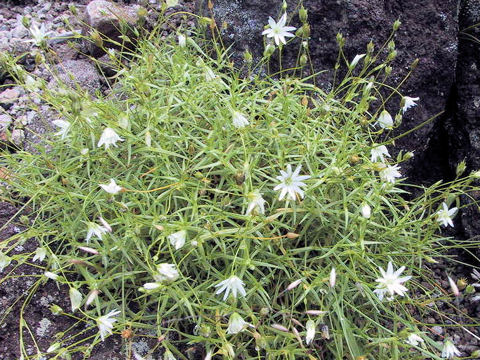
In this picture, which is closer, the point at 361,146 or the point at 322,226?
the point at 322,226

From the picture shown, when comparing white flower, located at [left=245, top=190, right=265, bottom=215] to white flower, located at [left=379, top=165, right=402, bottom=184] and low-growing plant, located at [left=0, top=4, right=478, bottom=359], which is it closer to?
low-growing plant, located at [left=0, top=4, right=478, bottom=359]

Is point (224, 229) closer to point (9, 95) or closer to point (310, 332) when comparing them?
point (310, 332)

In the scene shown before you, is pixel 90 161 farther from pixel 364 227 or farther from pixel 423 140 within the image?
pixel 423 140

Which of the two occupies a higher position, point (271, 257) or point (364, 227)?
point (364, 227)

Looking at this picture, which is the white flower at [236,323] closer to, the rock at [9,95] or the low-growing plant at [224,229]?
the low-growing plant at [224,229]

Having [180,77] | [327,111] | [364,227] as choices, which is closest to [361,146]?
[327,111]

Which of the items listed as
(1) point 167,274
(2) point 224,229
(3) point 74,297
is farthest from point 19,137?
(1) point 167,274

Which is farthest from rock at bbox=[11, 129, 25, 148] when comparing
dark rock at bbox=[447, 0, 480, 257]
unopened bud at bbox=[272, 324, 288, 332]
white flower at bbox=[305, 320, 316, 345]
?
dark rock at bbox=[447, 0, 480, 257]
